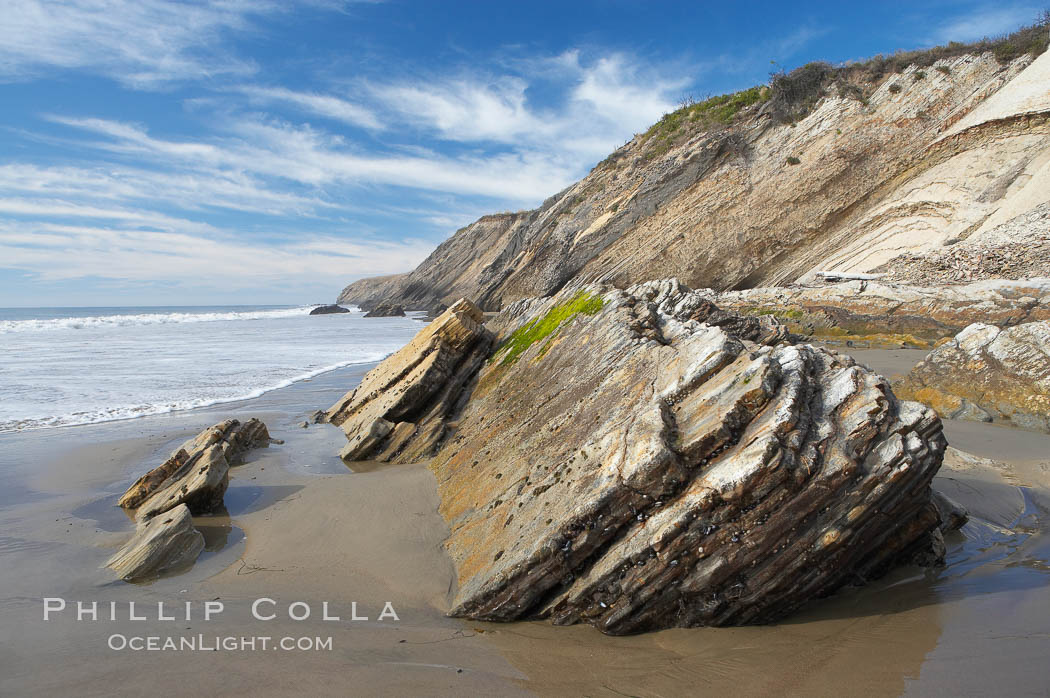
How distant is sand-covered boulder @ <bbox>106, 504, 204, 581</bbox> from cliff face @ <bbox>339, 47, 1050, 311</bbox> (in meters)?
22.5

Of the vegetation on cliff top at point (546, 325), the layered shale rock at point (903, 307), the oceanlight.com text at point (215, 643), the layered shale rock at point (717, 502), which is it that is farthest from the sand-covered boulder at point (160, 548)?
the layered shale rock at point (903, 307)

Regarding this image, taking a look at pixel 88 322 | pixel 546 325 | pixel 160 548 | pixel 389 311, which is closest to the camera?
pixel 160 548

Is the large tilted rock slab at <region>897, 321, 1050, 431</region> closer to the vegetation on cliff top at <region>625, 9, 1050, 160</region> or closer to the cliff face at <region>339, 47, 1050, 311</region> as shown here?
the cliff face at <region>339, 47, 1050, 311</region>

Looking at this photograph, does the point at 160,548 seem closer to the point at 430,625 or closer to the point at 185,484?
the point at 185,484

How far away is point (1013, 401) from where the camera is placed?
891 centimetres

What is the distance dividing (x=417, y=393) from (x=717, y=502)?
6.57 m

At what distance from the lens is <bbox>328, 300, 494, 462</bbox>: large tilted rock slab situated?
925 cm

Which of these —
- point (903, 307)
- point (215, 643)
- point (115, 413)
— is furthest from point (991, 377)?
point (115, 413)

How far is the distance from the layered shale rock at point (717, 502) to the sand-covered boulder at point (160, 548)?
9.46ft

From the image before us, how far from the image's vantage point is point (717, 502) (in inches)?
157

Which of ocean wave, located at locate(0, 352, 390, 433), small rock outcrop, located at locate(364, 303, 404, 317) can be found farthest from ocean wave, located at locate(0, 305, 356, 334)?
ocean wave, located at locate(0, 352, 390, 433)

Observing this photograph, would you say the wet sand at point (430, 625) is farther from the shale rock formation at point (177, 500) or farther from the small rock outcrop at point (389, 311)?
the small rock outcrop at point (389, 311)

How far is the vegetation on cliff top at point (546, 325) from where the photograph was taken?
8.74 meters

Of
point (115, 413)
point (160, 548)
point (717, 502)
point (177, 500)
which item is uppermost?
point (717, 502)
